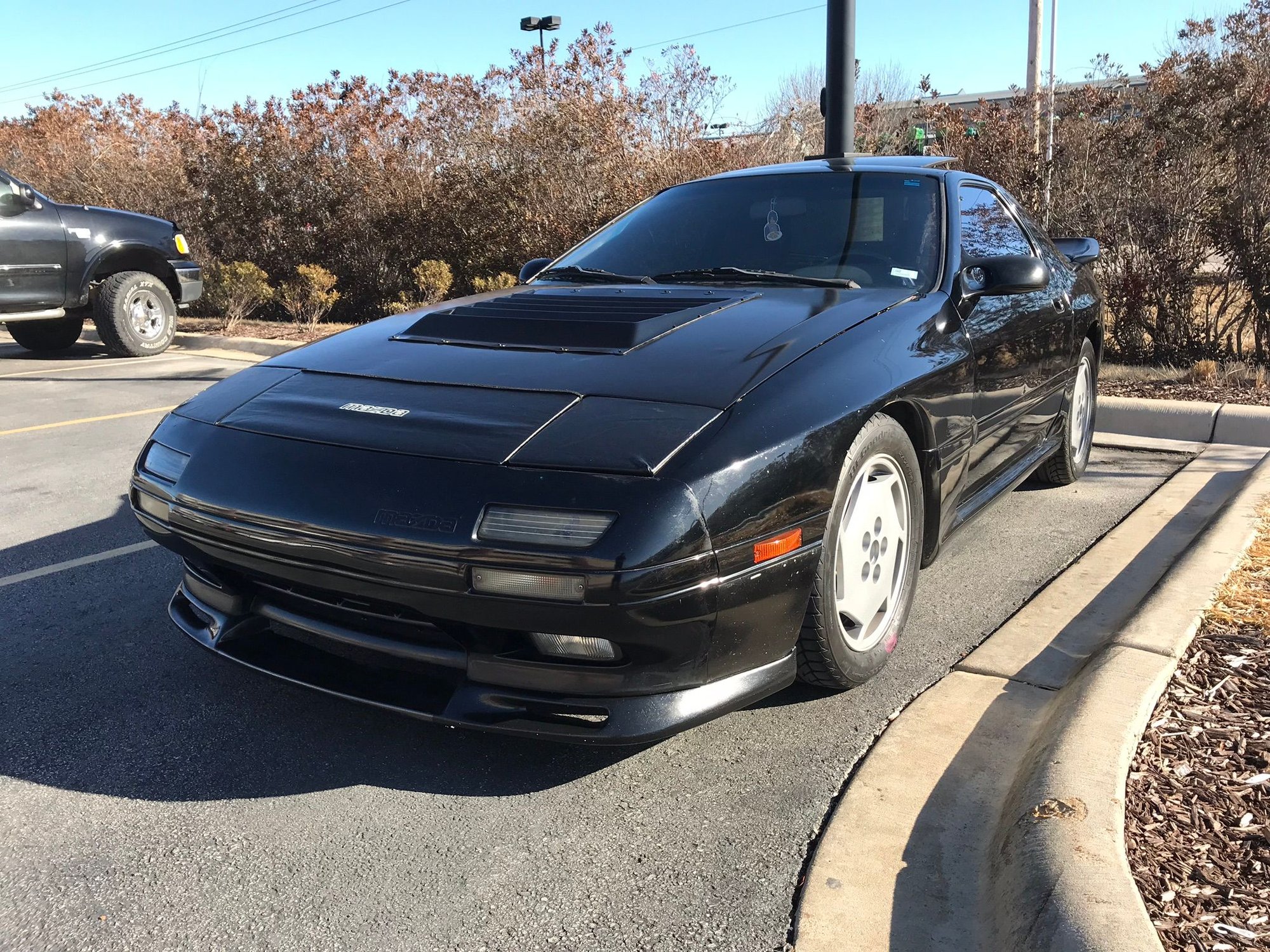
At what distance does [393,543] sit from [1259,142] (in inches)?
274

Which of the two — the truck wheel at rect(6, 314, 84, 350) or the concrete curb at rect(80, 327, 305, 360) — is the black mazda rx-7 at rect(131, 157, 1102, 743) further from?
the truck wheel at rect(6, 314, 84, 350)

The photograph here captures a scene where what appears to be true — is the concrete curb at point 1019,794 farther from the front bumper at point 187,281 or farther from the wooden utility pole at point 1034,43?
the wooden utility pole at point 1034,43

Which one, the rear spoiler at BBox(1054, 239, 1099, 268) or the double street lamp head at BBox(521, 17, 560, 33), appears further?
the double street lamp head at BBox(521, 17, 560, 33)

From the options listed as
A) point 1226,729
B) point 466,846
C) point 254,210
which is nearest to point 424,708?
point 466,846

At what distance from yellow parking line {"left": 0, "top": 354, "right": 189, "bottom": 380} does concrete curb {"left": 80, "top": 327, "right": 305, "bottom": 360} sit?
45cm

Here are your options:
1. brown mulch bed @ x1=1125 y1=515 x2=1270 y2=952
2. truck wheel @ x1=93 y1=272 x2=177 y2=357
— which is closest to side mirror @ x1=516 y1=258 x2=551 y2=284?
brown mulch bed @ x1=1125 y1=515 x2=1270 y2=952

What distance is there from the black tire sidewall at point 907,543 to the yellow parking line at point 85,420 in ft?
18.0

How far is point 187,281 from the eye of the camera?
10688 millimetres

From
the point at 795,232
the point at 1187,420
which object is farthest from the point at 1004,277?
the point at 1187,420

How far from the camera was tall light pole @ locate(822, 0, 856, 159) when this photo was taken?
6.36m

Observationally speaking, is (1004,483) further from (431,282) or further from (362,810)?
(431,282)

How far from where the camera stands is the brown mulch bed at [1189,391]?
643 centimetres

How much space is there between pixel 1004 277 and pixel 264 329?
10.2 metres

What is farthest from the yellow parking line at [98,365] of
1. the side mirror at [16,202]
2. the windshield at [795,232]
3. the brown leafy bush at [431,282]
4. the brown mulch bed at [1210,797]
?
the brown mulch bed at [1210,797]
